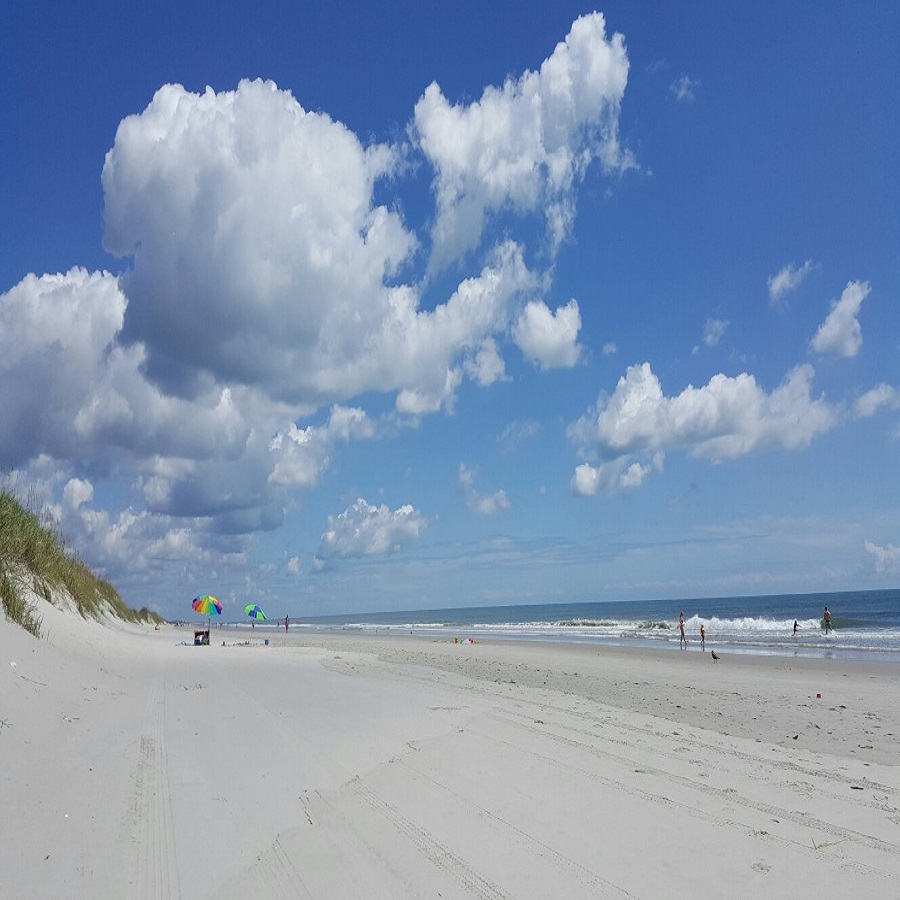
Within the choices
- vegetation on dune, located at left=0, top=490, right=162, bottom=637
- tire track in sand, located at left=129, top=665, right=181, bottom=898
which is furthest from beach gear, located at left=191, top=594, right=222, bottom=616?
tire track in sand, located at left=129, top=665, right=181, bottom=898

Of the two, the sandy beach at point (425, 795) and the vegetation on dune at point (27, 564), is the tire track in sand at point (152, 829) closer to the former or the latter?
the sandy beach at point (425, 795)

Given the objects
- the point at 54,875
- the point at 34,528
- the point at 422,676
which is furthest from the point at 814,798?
the point at 34,528

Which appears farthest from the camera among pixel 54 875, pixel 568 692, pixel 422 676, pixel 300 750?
pixel 422 676

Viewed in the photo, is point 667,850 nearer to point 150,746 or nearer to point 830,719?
point 150,746

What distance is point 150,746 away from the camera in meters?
7.86

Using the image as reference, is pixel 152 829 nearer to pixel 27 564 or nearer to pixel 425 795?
pixel 425 795

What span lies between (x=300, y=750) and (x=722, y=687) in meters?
11.4

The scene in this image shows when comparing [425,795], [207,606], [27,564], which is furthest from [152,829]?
[207,606]

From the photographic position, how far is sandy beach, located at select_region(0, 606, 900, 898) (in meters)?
4.54

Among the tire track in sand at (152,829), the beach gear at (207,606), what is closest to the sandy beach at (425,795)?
the tire track in sand at (152,829)

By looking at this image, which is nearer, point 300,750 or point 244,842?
point 244,842

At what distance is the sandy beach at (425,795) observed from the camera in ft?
14.9

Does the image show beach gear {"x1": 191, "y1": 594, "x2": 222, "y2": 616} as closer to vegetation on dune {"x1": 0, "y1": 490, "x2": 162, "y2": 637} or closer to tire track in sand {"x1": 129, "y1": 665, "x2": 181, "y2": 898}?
vegetation on dune {"x1": 0, "y1": 490, "x2": 162, "y2": 637}

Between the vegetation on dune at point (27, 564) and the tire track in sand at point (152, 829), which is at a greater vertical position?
the vegetation on dune at point (27, 564)
